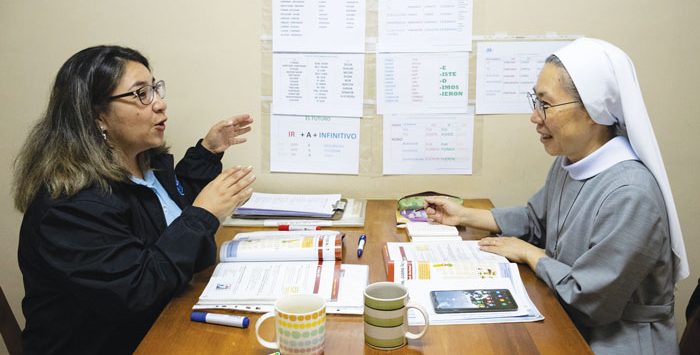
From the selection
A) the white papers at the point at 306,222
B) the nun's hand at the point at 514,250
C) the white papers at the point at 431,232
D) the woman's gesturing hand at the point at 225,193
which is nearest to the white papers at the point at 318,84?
A: the white papers at the point at 306,222

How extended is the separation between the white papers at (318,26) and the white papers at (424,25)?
0.30ft

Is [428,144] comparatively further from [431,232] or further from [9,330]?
[9,330]

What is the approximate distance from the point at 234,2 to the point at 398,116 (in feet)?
2.40

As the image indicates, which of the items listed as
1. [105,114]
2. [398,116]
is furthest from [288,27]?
[105,114]

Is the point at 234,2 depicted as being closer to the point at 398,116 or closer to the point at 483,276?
the point at 398,116

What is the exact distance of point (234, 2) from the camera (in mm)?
2000

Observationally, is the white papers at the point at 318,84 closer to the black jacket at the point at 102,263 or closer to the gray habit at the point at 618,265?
the black jacket at the point at 102,263

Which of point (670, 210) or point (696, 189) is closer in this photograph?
point (670, 210)

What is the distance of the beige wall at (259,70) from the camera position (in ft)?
6.39

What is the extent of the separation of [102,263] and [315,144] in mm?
1063

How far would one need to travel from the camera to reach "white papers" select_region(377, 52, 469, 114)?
78.7 inches

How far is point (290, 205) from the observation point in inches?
74.6

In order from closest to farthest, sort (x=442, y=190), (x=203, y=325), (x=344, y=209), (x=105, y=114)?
(x=203, y=325) < (x=105, y=114) < (x=344, y=209) < (x=442, y=190)

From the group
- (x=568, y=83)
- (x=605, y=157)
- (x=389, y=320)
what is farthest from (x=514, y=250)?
(x=389, y=320)
